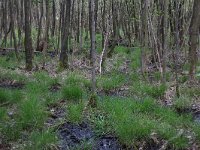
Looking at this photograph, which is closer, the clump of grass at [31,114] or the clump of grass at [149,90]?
the clump of grass at [31,114]

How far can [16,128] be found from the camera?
7.86m

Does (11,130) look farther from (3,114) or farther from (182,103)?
(182,103)

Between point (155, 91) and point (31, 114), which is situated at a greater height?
point (155, 91)

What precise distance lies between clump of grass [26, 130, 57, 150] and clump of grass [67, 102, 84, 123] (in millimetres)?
980

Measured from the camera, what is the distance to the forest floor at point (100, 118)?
24.7 feet

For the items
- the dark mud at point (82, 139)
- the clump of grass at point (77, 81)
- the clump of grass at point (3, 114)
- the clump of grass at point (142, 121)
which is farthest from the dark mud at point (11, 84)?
the dark mud at point (82, 139)

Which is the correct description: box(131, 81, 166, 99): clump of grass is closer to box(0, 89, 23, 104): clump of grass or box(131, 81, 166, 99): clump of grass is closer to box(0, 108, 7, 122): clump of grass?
box(0, 89, 23, 104): clump of grass

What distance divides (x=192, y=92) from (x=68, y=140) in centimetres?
479

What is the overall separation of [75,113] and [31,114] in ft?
3.28

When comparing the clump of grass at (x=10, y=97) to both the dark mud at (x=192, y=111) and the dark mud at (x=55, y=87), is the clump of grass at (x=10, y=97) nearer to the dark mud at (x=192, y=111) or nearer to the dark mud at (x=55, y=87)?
the dark mud at (x=55, y=87)

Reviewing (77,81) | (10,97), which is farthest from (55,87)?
(10,97)

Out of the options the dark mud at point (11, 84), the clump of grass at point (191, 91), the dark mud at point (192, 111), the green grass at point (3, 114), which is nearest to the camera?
the green grass at point (3, 114)

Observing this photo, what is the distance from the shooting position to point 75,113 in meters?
8.52

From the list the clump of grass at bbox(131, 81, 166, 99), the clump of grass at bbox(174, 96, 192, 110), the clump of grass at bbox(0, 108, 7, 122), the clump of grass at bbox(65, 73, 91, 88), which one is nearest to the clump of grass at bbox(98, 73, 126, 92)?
the clump of grass at bbox(65, 73, 91, 88)
